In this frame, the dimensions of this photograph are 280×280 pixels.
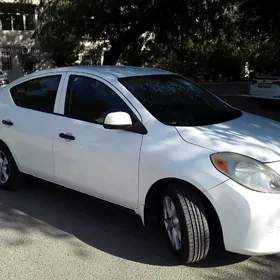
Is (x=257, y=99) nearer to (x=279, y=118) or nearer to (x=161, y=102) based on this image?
(x=279, y=118)

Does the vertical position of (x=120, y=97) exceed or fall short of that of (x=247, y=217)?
it exceeds it

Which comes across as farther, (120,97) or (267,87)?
(267,87)

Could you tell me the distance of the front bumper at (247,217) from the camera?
10.2 ft

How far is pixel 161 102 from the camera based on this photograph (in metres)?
4.21

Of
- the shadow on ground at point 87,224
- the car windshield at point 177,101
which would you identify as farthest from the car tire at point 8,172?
the car windshield at point 177,101

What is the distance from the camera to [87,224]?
14.4ft

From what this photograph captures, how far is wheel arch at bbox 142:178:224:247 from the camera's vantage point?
3371 millimetres

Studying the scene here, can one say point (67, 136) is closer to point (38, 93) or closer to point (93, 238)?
point (38, 93)

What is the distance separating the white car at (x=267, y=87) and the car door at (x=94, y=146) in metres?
8.63

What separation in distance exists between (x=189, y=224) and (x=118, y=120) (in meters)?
1.09

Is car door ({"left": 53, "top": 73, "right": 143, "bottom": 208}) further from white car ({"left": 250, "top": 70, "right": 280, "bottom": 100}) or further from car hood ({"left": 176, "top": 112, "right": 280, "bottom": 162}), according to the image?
white car ({"left": 250, "top": 70, "right": 280, "bottom": 100})

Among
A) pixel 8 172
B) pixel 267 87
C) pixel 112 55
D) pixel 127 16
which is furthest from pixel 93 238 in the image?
pixel 112 55

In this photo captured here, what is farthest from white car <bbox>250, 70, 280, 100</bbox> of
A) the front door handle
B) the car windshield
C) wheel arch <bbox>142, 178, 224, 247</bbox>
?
wheel arch <bbox>142, 178, 224, 247</bbox>

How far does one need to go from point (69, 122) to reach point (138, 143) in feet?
3.21
